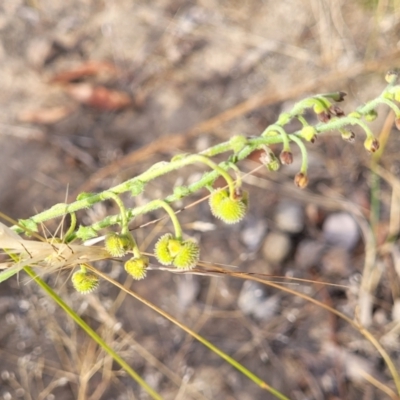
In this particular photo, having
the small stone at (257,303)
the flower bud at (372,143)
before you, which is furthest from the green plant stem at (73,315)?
the small stone at (257,303)

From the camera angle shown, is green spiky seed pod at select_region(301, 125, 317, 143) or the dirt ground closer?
green spiky seed pod at select_region(301, 125, 317, 143)

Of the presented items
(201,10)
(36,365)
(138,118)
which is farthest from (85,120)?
(36,365)

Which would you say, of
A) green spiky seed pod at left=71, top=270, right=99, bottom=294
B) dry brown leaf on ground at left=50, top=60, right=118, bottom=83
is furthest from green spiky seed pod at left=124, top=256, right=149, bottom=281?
dry brown leaf on ground at left=50, top=60, right=118, bottom=83

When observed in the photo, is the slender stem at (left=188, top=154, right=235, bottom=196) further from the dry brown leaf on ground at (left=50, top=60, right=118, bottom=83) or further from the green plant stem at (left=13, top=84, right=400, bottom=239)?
the dry brown leaf on ground at (left=50, top=60, right=118, bottom=83)

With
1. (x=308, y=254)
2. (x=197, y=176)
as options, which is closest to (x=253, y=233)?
(x=308, y=254)

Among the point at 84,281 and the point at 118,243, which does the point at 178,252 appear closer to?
the point at 118,243

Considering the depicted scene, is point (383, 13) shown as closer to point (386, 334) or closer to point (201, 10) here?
point (201, 10)
